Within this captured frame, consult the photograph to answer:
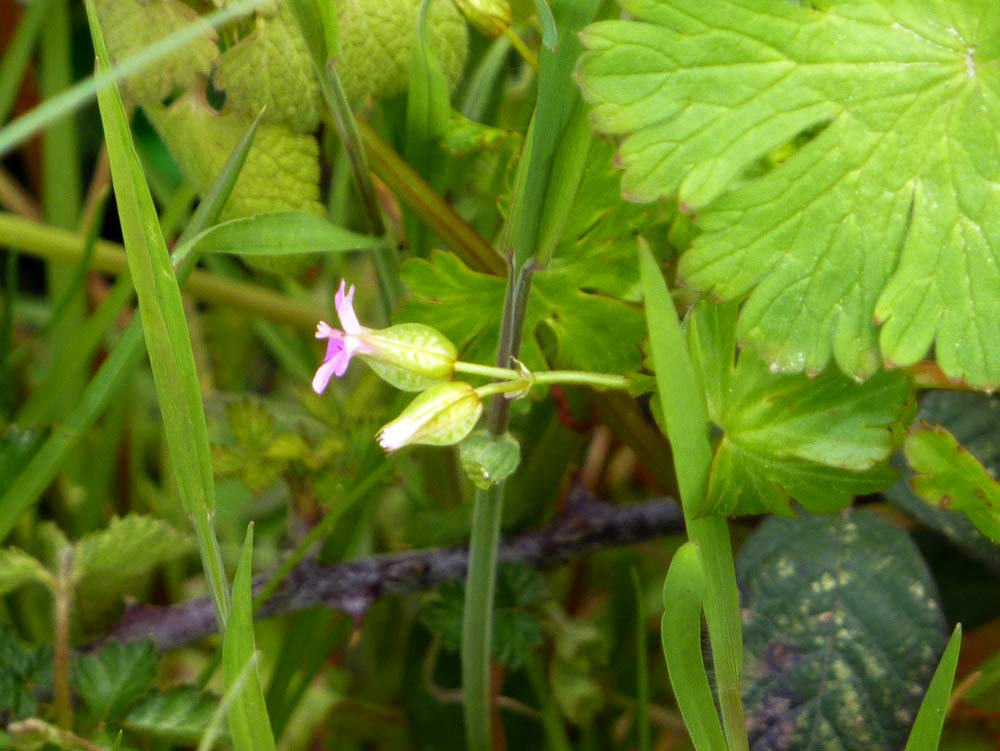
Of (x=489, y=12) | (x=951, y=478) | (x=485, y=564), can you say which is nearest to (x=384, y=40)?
(x=489, y=12)

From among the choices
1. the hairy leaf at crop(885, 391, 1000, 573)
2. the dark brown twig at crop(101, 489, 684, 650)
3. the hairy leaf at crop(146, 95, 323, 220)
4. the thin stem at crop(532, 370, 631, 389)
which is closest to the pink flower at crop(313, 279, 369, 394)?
the thin stem at crop(532, 370, 631, 389)

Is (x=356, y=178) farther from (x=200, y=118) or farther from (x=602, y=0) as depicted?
(x=602, y=0)

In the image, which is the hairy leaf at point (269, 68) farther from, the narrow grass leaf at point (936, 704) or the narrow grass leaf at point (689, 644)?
the narrow grass leaf at point (936, 704)

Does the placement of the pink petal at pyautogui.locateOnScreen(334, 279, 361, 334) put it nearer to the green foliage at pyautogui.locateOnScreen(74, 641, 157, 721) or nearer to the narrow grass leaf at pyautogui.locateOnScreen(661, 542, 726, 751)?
the narrow grass leaf at pyautogui.locateOnScreen(661, 542, 726, 751)

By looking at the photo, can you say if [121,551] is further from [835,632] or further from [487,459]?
[835,632]

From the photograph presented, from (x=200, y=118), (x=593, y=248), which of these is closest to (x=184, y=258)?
(x=200, y=118)
